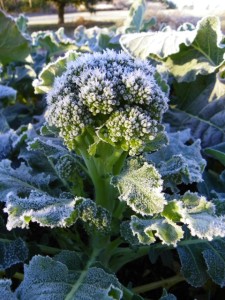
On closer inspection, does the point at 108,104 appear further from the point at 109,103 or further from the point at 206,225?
the point at 206,225

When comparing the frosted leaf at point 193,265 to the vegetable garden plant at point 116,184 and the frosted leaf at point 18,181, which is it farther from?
the frosted leaf at point 18,181

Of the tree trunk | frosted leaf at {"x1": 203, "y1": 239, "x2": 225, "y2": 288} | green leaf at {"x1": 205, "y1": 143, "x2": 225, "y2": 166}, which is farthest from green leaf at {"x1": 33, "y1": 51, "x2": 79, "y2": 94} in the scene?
the tree trunk

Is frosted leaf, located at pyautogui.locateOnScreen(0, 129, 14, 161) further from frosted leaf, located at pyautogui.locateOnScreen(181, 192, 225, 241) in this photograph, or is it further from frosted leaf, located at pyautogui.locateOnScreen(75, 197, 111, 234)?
frosted leaf, located at pyautogui.locateOnScreen(181, 192, 225, 241)


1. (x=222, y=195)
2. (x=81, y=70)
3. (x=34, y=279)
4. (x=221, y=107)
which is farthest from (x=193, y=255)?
(x=221, y=107)

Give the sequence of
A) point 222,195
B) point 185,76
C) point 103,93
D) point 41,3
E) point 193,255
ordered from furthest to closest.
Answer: point 41,3
point 185,76
point 222,195
point 193,255
point 103,93

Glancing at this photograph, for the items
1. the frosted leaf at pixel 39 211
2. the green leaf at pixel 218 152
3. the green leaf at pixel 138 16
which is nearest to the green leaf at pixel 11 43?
the green leaf at pixel 138 16

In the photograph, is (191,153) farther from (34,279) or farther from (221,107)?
(34,279)
